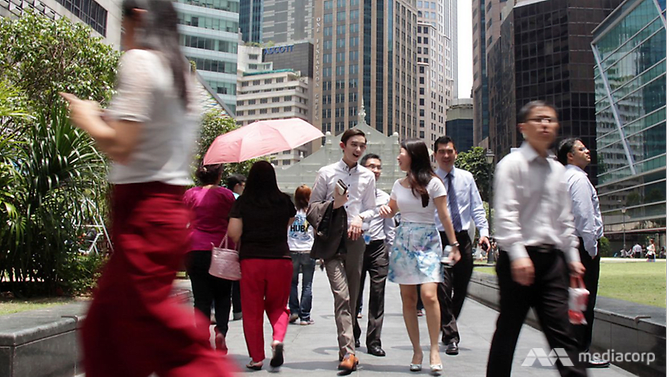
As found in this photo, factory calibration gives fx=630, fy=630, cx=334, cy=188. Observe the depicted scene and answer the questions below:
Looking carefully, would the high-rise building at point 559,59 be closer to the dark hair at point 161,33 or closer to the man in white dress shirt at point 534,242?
the man in white dress shirt at point 534,242

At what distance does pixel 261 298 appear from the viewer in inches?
207

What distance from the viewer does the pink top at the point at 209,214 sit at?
18.5 ft

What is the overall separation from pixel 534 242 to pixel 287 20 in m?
196

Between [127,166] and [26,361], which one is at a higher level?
[127,166]

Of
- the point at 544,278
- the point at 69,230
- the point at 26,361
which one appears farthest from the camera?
the point at 69,230

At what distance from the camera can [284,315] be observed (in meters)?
5.26

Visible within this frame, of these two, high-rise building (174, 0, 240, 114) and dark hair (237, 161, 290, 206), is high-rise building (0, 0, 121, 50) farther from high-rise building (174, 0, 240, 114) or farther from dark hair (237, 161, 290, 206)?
high-rise building (174, 0, 240, 114)

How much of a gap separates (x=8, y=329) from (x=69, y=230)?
439cm

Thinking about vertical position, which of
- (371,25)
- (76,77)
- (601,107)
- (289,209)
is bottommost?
(289,209)

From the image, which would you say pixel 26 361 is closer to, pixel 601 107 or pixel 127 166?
pixel 127 166

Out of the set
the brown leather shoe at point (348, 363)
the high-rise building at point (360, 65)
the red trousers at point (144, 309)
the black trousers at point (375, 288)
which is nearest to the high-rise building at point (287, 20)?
the high-rise building at point (360, 65)

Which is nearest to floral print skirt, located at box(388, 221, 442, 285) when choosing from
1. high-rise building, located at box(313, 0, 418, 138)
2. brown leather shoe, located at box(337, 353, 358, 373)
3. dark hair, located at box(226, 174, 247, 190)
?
brown leather shoe, located at box(337, 353, 358, 373)

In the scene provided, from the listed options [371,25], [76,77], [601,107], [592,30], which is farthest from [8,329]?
[371,25]

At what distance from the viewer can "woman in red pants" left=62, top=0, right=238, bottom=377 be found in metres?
2.19
